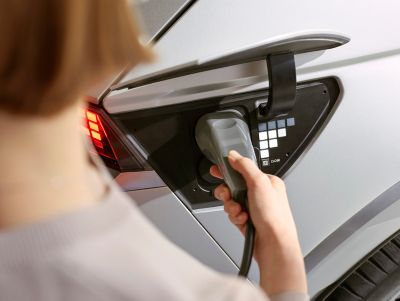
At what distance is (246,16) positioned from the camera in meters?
1.03

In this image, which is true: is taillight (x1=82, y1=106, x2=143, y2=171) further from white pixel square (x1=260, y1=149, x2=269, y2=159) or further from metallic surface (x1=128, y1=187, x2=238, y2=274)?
white pixel square (x1=260, y1=149, x2=269, y2=159)

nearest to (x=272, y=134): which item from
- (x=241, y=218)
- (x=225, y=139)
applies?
(x=225, y=139)

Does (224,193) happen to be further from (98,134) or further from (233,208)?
(98,134)

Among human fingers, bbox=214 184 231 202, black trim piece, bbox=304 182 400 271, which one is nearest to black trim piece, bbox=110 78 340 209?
human fingers, bbox=214 184 231 202

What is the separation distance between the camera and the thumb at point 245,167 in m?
1.00

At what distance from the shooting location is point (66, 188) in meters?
0.50

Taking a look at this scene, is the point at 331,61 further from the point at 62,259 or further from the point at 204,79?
the point at 62,259

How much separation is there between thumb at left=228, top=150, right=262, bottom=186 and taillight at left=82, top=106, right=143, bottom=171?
0.24m

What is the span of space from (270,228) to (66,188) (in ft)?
1.71

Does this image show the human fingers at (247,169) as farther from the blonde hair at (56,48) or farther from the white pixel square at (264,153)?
the blonde hair at (56,48)

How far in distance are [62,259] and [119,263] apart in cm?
5

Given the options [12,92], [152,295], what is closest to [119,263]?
[152,295]

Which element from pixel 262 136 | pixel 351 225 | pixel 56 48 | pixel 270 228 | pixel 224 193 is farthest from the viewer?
pixel 351 225

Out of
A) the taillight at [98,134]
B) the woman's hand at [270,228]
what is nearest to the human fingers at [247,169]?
the woman's hand at [270,228]
